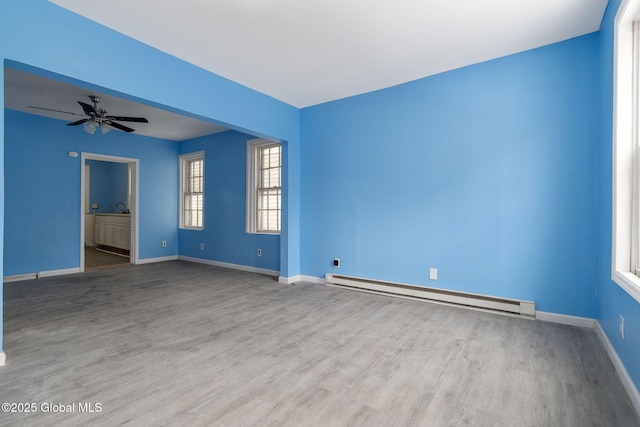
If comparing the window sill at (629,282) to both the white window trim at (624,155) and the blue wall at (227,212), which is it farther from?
the blue wall at (227,212)

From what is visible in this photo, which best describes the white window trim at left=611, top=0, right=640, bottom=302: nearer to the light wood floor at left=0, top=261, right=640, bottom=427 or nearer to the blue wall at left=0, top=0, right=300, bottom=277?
the light wood floor at left=0, top=261, right=640, bottom=427

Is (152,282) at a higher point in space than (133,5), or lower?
lower

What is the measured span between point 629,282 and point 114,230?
932 cm

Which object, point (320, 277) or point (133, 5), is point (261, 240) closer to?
point (320, 277)

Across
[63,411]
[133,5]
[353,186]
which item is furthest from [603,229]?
[133,5]

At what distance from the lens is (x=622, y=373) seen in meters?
1.89

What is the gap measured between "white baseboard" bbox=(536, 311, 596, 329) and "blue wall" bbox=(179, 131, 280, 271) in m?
3.63

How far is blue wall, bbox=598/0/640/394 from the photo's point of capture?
1.75 metres

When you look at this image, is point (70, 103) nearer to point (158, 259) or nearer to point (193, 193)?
point (193, 193)

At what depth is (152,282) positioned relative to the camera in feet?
15.0

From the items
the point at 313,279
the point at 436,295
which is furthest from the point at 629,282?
the point at 313,279

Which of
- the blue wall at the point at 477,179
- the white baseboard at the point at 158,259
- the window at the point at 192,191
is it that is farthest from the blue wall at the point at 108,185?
the blue wall at the point at 477,179

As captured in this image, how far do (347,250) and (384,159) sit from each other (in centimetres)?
135

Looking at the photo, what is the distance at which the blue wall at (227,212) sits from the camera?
5.41 m
